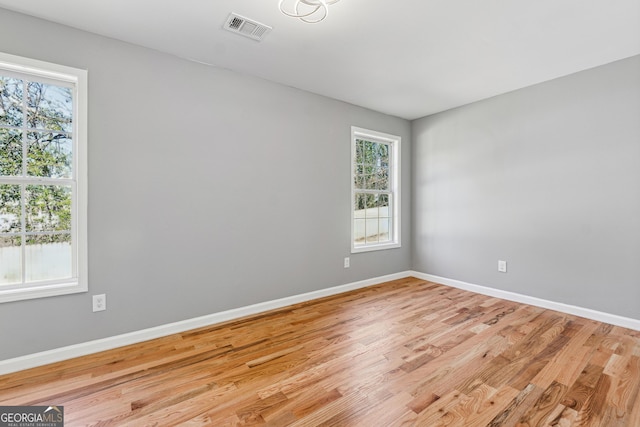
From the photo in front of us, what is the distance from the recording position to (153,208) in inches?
98.0

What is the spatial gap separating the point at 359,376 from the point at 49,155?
281 cm

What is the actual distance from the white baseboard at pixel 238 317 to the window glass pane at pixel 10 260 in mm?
557

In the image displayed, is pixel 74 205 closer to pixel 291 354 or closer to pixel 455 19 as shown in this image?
pixel 291 354

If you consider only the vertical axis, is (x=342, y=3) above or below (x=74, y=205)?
above

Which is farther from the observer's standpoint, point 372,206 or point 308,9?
point 372,206

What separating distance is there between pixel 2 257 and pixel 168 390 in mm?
1563

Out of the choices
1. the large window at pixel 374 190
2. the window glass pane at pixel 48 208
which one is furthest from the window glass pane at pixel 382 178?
the window glass pane at pixel 48 208

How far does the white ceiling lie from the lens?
1.99 meters

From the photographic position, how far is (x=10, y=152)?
205 centimetres

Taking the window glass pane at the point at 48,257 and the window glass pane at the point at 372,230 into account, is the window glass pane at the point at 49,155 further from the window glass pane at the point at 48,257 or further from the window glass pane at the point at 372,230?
the window glass pane at the point at 372,230

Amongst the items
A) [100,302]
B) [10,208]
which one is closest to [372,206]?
[100,302]

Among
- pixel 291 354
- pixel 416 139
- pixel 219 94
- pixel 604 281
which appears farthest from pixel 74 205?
pixel 604 281

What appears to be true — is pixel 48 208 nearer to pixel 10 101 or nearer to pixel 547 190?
pixel 10 101

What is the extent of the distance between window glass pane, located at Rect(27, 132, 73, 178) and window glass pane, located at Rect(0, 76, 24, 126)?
0.13m
